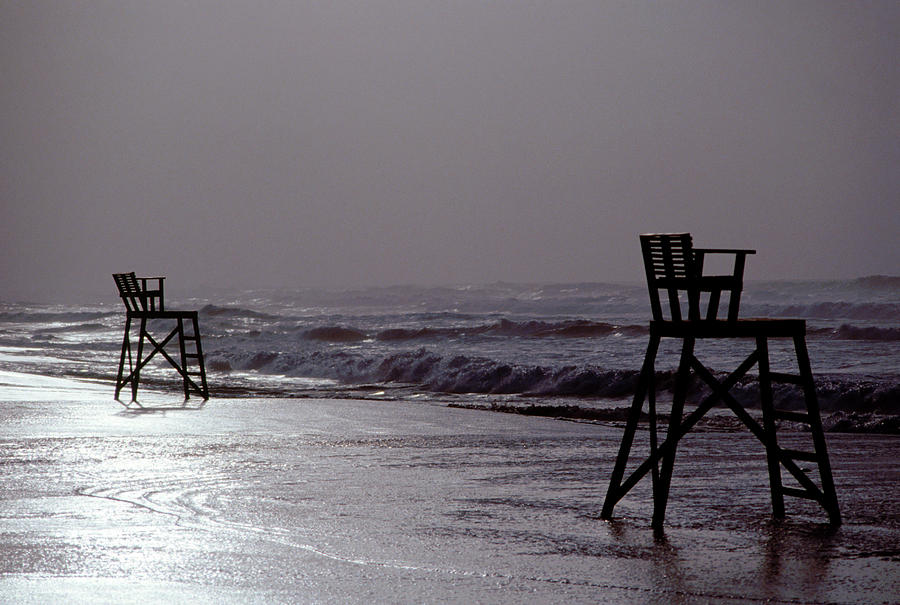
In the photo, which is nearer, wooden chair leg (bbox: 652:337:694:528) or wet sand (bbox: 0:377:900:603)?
wet sand (bbox: 0:377:900:603)

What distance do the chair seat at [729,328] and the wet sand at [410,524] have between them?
1.01 m

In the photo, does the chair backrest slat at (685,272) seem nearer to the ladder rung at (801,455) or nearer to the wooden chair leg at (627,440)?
the wooden chair leg at (627,440)

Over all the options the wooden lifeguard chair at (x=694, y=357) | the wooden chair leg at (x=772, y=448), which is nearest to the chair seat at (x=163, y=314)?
the wooden lifeguard chair at (x=694, y=357)

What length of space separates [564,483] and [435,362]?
14.2 metres

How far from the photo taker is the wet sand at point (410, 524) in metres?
4.14

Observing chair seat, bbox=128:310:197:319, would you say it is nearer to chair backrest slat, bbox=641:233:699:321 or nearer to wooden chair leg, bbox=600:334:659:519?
wooden chair leg, bbox=600:334:659:519

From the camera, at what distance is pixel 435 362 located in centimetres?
2119

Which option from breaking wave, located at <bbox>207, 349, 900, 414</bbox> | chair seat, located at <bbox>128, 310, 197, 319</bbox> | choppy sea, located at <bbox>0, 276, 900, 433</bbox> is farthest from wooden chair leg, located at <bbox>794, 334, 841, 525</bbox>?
breaking wave, located at <bbox>207, 349, 900, 414</bbox>

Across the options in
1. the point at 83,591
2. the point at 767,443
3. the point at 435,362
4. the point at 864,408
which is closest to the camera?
the point at 83,591

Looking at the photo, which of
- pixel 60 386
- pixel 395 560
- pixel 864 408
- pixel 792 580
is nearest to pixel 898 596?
pixel 792 580

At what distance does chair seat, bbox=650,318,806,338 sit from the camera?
202 inches

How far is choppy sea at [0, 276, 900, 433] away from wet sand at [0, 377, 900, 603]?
509 cm

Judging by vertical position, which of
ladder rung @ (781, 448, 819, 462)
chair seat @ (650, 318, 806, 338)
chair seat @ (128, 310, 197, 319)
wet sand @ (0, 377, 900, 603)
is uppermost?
chair seat @ (650, 318, 806, 338)

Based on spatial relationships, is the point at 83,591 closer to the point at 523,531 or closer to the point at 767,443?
the point at 523,531
